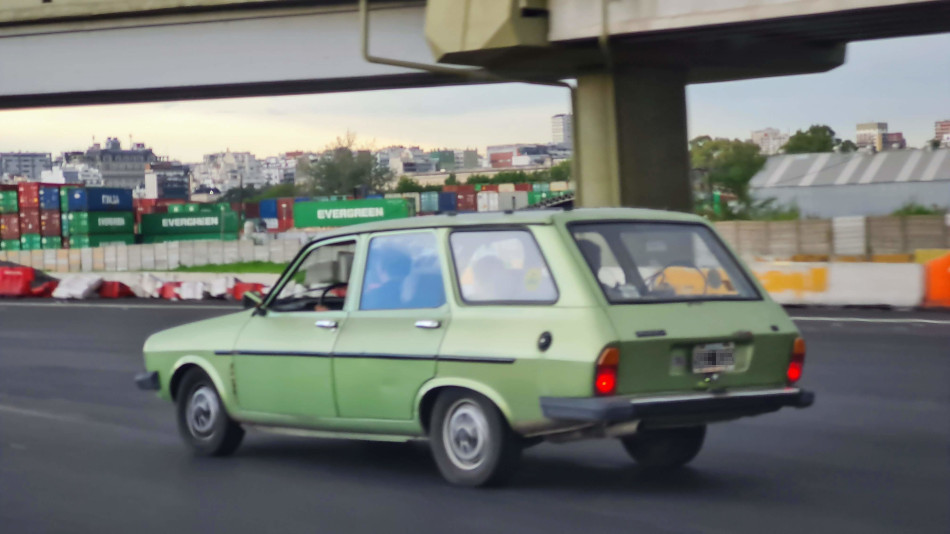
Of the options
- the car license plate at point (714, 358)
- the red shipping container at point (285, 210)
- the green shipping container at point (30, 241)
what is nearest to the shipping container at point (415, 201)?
the red shipping container at point (285, 210)

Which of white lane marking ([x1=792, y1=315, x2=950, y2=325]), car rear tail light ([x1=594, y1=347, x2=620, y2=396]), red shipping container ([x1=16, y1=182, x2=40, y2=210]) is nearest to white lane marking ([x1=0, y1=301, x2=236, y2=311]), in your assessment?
white lane marking ([x1=792, y1=315, x2=950, y2=325])

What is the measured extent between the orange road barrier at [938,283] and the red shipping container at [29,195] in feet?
168

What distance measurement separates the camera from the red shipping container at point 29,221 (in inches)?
2525

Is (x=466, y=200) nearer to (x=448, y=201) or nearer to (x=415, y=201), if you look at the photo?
(x=448, y=201)

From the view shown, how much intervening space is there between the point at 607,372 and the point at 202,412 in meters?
3.46

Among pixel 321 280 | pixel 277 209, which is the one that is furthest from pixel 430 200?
pixel 321 280

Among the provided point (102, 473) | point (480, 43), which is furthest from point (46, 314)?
point (102, 473)

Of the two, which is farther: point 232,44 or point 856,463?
point 232,44

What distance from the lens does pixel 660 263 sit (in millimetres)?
7148

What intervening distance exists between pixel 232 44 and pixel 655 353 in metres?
23.0

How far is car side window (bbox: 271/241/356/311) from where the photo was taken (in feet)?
26.5

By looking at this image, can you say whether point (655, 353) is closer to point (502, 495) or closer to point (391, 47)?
point (502, 495)

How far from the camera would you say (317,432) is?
25.9ft

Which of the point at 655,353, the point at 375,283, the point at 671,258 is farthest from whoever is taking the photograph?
the point at 375,283
